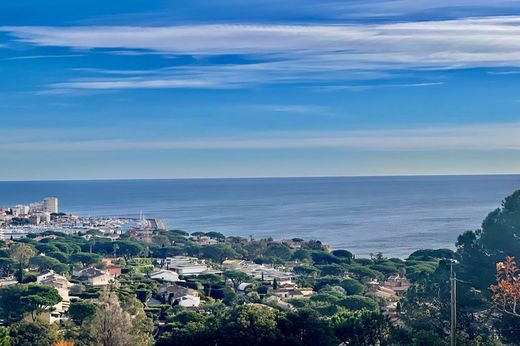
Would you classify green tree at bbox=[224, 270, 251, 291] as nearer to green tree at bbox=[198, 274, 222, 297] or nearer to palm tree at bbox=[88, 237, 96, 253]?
green tree at bbox=[198, 274, 222, 297]

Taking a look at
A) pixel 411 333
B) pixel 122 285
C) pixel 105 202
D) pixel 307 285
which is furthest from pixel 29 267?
pixel 105 202

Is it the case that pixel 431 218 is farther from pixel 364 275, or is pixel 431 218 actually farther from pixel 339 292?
pixel 339 292

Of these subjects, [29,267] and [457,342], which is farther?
[29,267]

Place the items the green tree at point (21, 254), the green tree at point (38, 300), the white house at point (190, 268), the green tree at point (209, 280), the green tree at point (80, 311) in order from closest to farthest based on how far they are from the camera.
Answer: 1. the green tree at point (80, 311)
2. the green tree at point (38, 300)
3. the green tree at point (209, 280)
4. the white house at point (190, 268)
5. the green tree at point (21, 254)

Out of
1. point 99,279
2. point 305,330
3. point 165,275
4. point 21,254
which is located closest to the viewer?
point 305,330

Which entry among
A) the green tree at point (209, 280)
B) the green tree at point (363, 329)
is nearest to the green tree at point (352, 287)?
the green tree at point (209, 280)

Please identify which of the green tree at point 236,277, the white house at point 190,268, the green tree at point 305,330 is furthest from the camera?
the white house at point 190,268

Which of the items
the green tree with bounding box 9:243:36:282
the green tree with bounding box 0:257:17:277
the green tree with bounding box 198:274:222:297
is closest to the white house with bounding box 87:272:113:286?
the green tree with bounding box 198:274:222:297

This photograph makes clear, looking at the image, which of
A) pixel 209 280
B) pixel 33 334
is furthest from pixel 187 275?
pixel 33 334

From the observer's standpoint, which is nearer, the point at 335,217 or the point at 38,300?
the point at 38,300

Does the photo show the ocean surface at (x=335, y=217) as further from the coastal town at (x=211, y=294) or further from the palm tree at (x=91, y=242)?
the palm tree at (x=91, y=242)

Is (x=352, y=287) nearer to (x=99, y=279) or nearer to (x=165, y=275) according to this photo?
(x=165, y=275)
